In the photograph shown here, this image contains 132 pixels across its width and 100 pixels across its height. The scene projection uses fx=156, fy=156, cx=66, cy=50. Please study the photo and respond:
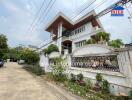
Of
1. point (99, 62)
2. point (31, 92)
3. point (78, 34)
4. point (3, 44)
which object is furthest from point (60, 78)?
point (3, 44)

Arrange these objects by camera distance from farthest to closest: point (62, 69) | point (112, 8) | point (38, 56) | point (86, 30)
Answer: point (38, 56)
point (86, 30)
point (62, 69)
point (112, 8)

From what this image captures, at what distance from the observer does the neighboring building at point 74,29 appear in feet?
83.4

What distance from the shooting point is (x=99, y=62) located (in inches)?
445

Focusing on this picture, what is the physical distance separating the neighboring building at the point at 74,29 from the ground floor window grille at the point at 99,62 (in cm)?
1111

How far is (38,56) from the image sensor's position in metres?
33.8

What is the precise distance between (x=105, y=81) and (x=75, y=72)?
5.11 metres

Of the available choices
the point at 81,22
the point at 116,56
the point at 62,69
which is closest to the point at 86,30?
the point at 81,22

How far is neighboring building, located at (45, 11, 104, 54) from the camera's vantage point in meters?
25.4

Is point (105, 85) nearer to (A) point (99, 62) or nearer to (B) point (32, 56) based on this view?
(A) point (99, 62)

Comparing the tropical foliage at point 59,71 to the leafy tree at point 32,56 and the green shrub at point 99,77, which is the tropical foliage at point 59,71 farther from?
the leafy tree at point 32,56

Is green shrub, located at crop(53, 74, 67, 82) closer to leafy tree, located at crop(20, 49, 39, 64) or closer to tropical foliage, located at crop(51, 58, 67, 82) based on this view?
tropical foliage, located at crop(51, 58, 67, 82)

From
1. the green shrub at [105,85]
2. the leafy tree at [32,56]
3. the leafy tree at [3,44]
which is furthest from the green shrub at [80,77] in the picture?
the leafy tree at [3,44]

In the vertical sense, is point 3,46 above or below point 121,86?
above

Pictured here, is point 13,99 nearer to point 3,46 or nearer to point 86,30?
point 86,30
